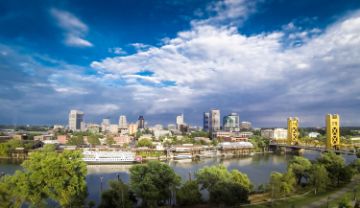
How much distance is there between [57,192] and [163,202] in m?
5.85

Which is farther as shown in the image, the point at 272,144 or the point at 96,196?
the point at 272,144

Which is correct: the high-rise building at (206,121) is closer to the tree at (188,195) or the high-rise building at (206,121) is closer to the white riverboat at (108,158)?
the white riverboat at (108,158)

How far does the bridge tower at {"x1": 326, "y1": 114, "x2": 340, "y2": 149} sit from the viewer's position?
5716cm

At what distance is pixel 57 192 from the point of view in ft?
48.7

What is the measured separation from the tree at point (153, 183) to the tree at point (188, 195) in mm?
550

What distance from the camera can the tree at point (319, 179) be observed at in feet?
65.0

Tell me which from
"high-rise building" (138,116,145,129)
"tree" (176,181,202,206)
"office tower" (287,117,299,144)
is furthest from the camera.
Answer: "high-rise building" (138,116,145,129)

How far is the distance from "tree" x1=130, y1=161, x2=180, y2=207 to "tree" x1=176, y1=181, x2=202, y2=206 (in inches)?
21.7

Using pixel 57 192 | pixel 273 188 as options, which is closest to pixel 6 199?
pixel 57 192

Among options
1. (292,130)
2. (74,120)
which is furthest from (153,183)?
(74,120)

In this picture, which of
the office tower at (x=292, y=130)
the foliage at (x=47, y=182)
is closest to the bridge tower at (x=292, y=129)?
the office tower at (x=292, y=130)

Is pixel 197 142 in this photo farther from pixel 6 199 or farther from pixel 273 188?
pixel 6 199

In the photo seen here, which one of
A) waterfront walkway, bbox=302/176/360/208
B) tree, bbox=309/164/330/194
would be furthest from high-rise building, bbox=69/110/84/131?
tree, bbox=309/164/330/194

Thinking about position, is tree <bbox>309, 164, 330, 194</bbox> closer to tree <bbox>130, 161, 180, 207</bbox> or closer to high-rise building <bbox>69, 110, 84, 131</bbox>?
tree <bbox>130, 161, 180, 207</bbox>
